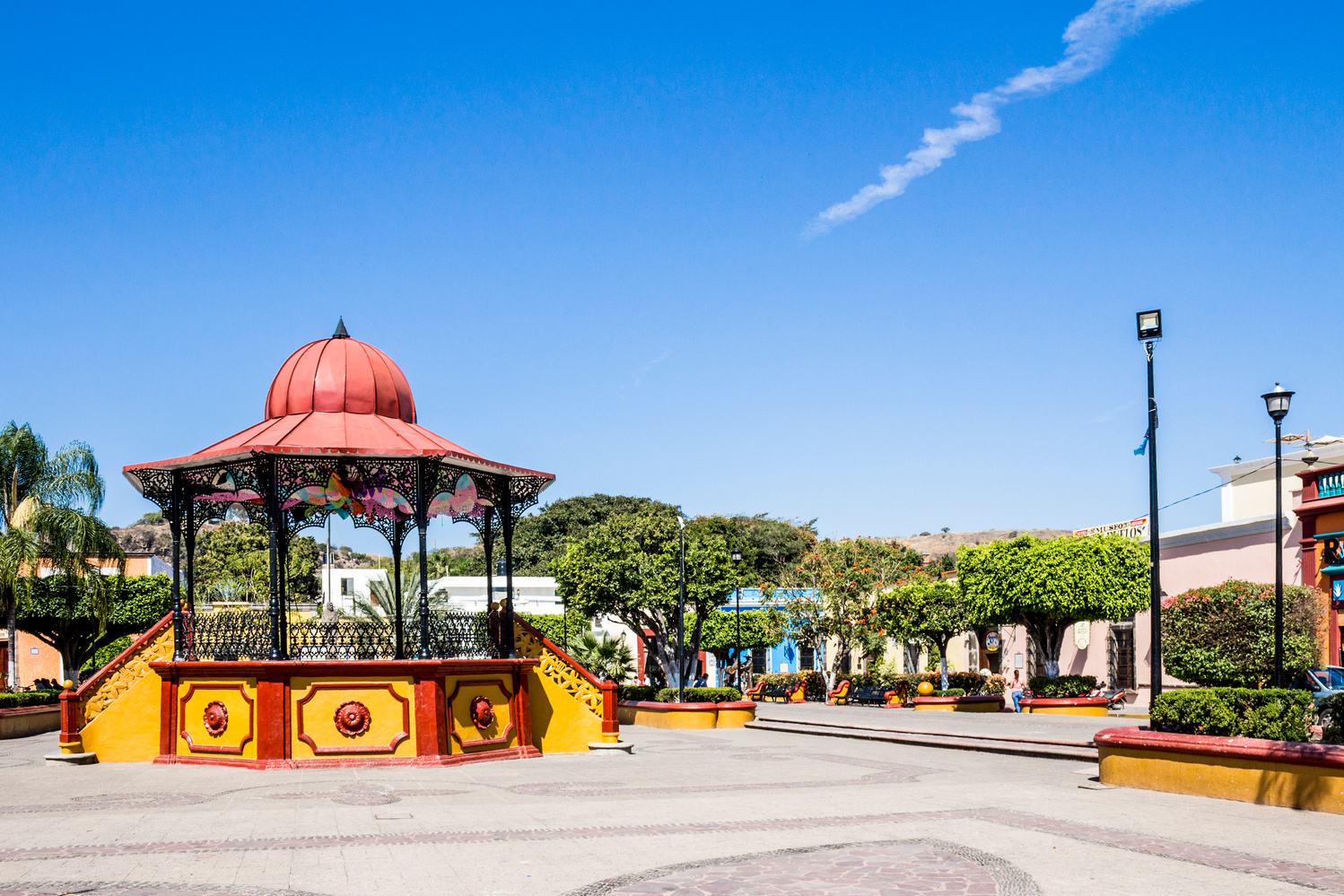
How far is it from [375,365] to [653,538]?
1533 cm

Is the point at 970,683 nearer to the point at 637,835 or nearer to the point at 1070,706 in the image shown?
the point at 1070,706

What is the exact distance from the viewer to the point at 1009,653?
149 ft

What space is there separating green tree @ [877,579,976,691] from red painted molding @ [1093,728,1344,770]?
2564cm

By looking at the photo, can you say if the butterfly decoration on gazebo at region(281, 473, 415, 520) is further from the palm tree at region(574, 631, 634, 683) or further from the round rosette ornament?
the palm tree at region(574, 631, 634, 683)

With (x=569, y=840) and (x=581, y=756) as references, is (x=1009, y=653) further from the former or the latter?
(x=569, y=840)

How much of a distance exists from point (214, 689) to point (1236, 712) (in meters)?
13.8

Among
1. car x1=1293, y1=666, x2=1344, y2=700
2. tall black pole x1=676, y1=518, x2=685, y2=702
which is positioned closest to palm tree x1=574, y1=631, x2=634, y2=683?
tall black pole x1=676, y1=518, x2=685, y2=702

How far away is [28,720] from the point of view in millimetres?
26547

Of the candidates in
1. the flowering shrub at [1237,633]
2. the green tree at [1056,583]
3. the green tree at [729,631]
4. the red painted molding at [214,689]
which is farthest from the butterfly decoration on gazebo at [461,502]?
the green tree at [729,631]

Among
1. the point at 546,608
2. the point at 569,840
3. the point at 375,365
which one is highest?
the point at 375,365

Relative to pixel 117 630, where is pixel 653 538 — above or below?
above

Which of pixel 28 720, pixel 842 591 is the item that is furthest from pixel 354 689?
pixel 842 591

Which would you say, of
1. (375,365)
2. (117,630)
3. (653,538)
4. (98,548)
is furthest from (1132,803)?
(117,630)

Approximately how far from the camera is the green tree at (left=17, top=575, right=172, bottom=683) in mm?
31109
